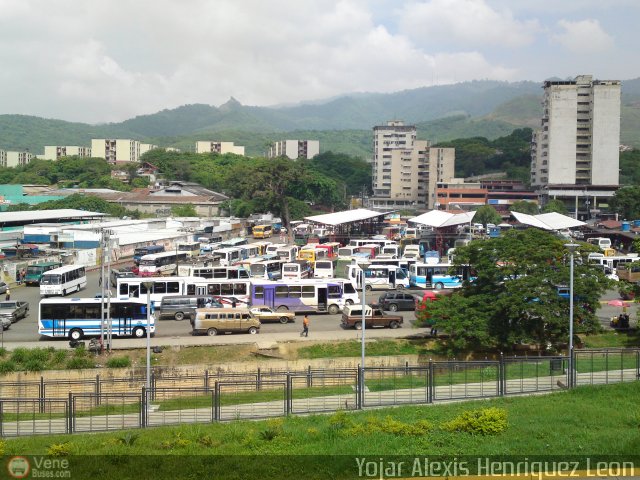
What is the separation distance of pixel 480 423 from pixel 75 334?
15.0 metres

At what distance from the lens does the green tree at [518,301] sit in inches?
863

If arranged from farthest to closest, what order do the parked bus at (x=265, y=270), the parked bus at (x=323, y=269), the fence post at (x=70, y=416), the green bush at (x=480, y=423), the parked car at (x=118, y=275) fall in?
the parked bus at (x=323, y=269), the parked bus at (x=265, y=270), the parked car at (x=118, y=275), the fence post at (x=70, y=416), the green bush at (x=480, y=423)

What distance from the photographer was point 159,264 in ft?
123

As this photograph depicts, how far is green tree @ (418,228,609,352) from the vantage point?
71.9 ft

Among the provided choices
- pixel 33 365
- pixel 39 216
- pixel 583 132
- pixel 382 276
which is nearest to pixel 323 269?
pixel 382 276

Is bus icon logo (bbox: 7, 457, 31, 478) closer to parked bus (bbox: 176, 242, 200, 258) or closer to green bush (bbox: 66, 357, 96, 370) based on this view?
green bush (bbox: 66, 357, 96, 370)

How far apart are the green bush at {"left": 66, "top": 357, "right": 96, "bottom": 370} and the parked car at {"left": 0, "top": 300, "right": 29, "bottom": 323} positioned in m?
5.63

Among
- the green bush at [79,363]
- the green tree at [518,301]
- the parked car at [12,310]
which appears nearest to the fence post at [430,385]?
the green tree at [518,301]

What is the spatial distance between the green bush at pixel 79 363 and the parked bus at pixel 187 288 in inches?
301

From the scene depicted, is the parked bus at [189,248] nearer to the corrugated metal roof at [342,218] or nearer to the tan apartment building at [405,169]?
the corrugated metal roof at [342,218]

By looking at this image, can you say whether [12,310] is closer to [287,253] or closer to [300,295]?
[300,295]

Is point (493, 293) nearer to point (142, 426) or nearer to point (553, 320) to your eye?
point (553, 320)

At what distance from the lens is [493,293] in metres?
23.3

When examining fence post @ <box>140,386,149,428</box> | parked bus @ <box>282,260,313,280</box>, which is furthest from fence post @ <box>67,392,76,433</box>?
parked bus @ <box>282,260,313,280</box>
